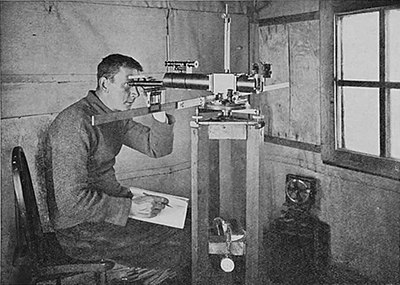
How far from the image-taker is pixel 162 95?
204 cm

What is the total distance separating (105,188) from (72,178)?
5.4 inches

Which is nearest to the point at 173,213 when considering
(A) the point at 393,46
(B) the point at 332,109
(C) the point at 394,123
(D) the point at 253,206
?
(D) the point at 253,206

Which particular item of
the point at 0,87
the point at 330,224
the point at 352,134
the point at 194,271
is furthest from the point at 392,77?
the point at 0,87

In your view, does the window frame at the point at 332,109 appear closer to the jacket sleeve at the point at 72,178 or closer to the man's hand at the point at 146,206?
the man's hand at the point at 146,206

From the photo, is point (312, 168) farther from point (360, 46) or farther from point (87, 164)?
point (87, 164)

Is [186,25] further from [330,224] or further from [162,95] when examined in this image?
[330,224]

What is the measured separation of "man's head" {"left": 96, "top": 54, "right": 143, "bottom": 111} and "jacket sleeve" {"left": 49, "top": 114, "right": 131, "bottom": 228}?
0.15 m

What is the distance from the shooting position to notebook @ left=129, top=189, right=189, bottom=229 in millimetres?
2031

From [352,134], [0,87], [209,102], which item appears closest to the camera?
[0,87]

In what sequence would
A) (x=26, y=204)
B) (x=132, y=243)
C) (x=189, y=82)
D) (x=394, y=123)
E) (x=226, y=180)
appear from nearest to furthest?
1. (x=26, y=204)
2. (x=189, y=82)
3. (x=132, y=243)
4. (x=394, y=123)
5. (x=226, y=180)

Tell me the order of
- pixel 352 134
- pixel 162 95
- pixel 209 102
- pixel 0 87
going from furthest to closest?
pixel 352 134 → pixel 162 95 → pixel 209 102 → pixel 0 87

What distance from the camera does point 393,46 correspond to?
6.79ft

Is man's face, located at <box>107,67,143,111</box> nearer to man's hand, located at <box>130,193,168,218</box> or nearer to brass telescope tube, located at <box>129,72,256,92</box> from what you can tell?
brass telescope tube, located at <box>129,72,256,92</box>

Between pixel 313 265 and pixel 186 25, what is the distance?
114 cm
